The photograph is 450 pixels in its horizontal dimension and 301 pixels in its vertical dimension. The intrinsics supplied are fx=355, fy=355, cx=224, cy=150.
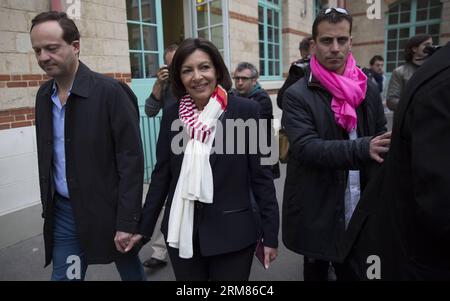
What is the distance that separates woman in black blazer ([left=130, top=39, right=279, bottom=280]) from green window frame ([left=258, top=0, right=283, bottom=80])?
754 cm

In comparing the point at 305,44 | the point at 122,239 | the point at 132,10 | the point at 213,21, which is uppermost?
the point at 213,21

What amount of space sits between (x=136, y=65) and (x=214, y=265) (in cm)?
455

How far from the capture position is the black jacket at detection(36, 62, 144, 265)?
202cm

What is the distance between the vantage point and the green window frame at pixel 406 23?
1544cm

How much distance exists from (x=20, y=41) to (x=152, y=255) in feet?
8.85

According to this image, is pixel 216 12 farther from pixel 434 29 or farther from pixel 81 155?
pixel 434 29

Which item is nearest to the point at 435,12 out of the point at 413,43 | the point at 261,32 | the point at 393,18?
the point at 393,18

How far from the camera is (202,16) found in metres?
7.47

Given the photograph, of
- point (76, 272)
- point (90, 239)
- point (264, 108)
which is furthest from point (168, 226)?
point (264, 108)

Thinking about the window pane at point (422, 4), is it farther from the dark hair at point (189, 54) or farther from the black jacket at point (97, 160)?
the black jacket at point (97, 160)

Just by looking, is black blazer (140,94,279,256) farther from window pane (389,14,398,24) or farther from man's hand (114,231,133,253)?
window pane (389,14,398,24)

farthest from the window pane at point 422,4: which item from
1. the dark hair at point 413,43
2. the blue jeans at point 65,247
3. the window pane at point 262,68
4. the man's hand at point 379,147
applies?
the blue jeans at point 65,247

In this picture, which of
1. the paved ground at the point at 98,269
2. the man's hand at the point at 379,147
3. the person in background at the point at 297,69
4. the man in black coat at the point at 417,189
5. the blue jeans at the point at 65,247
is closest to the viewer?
the man in black coat at the point at 417,189

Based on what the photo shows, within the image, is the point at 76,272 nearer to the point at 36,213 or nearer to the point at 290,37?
the point at 36,213
